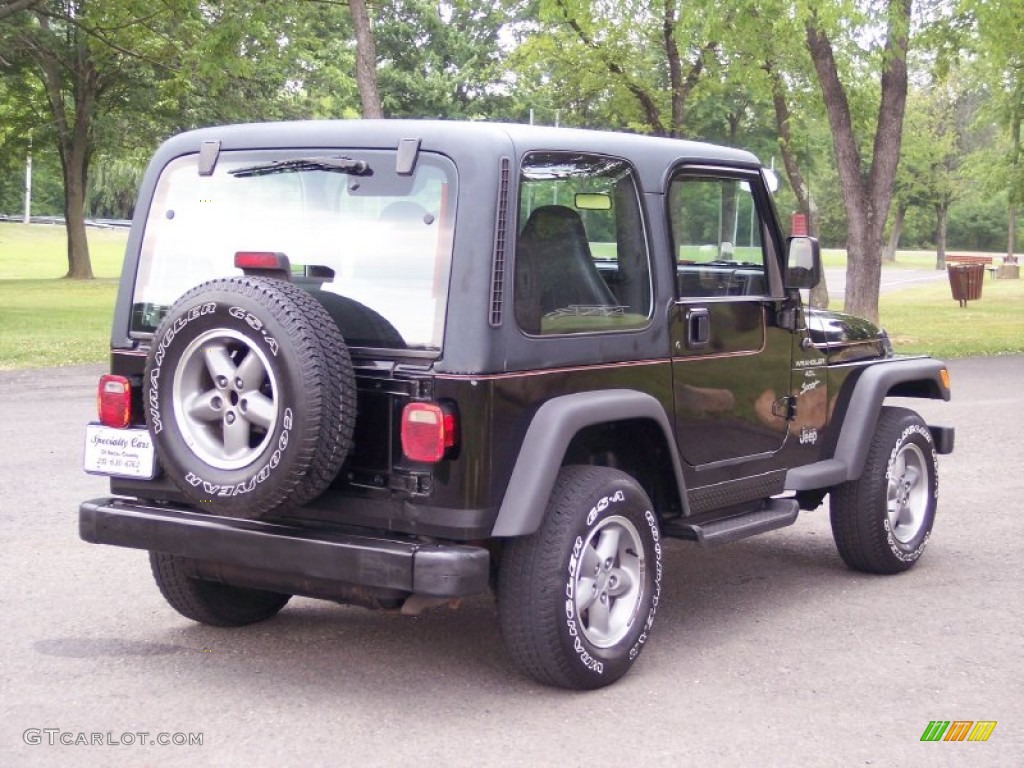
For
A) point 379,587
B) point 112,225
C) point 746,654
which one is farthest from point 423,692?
point 112,225

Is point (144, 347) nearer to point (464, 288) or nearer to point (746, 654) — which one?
A: point (464, 288)

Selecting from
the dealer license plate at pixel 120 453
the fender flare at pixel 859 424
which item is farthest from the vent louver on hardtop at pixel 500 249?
the fender flare at pixel 859 424

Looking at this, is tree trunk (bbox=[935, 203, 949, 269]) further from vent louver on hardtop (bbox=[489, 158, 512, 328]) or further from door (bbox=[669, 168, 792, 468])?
vent louver on hardtop (bbox=[489, 158, 512, 328])

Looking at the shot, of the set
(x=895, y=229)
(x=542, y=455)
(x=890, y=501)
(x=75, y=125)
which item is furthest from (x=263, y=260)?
(x=895, y=229)

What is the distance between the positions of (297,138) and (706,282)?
172 centimetres

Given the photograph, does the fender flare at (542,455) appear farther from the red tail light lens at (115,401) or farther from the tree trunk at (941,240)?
the tree trunk at (941,240)

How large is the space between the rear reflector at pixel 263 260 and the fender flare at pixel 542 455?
97cm

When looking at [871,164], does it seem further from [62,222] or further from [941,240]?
[62,222]

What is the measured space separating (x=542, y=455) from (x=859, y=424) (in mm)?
2294

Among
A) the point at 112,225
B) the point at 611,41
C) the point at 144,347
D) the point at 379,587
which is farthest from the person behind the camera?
the point at 112,225

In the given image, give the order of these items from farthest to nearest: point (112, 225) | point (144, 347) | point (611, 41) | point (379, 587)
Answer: point (112, 225)
point (611, 41)
point (144, 347)
point (379, 587)

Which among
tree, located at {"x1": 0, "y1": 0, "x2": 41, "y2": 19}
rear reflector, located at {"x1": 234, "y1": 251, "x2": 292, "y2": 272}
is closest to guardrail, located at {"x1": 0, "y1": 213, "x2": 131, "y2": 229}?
tree, located at {"x1": 0, "y1": 0, "x2": 41, "y2": 19}

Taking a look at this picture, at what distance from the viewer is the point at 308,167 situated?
4910mm

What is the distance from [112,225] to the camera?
80.5 meters
